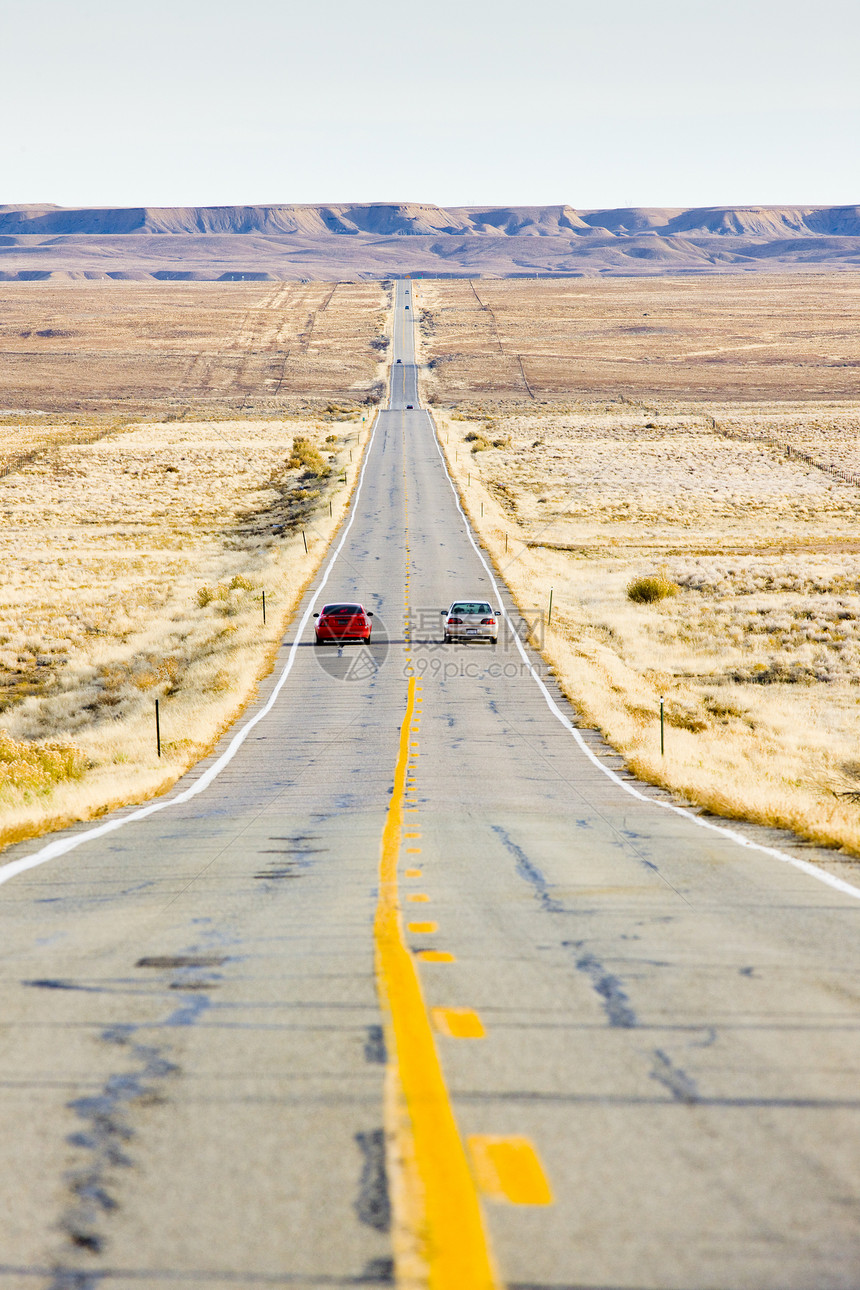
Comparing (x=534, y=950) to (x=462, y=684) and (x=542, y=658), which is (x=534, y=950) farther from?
(x=542, y=658)

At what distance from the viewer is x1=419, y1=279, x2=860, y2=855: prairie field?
60.4 ft

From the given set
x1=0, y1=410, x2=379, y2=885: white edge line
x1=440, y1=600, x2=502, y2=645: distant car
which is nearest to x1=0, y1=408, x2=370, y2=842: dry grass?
x1=0, y1=410, x2=379, y2=885: white edge line

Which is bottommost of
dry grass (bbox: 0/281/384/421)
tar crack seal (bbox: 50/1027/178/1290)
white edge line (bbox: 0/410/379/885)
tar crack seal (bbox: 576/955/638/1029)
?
white edge line (bbox: 0/410/379/885)

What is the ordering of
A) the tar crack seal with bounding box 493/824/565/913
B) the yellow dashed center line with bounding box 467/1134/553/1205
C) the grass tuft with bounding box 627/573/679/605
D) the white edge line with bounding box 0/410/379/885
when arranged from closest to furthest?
the yellow dashed center line with bounding box 467/1134/553/1205 < the tar crack seal with bounding box 493/824/565/913 < the white edge line with bounding box 0/410/379/885 < the grass tuft with bounding box 627/573/679/605

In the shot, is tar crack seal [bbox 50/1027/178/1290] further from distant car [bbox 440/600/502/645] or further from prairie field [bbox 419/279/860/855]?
distant car [bbox 440/600/502/645]

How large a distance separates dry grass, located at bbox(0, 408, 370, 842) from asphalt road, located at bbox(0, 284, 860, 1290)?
4810mm

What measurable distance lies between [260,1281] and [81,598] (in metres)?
39.2

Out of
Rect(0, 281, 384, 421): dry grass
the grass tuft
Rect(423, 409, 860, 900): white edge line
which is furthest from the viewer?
Rect(0, 281, 384, 421): dry grass

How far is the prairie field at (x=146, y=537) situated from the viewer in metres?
19.7

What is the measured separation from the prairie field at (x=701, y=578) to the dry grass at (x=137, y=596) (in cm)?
831

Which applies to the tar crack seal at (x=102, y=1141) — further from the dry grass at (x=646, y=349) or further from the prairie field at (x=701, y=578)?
the dry grass at (x=646, y=349)

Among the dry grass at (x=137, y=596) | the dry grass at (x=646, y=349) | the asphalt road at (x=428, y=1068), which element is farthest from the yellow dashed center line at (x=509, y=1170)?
the dry grass at (x=646, y=349)

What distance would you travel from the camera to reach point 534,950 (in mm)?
6008

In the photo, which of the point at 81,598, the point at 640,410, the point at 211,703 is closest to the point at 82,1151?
the point at 211,703
